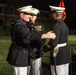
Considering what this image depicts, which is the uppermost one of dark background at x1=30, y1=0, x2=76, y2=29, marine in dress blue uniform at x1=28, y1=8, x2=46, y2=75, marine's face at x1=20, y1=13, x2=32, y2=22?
marine's face at x1=20, y1=13, x2=32, y2=22

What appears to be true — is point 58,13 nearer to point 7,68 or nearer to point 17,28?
point 17,28

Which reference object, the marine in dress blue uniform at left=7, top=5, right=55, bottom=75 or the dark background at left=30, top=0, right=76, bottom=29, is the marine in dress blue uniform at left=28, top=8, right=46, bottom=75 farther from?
the dark background at left=30, top=0, right=76, bottom=29

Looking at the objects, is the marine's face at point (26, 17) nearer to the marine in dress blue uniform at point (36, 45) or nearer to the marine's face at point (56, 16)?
the marine in dress blue uniform at point (36, 45)

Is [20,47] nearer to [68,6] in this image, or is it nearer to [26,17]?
[26,17]

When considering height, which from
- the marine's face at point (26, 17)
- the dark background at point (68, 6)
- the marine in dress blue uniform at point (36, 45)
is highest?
the marine's face at point (26, 17)

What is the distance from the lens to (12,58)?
5445 mm

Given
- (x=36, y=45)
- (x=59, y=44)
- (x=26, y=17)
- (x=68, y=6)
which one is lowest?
(x=68, y=6)

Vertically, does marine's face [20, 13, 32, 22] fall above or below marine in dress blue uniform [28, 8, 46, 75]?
above

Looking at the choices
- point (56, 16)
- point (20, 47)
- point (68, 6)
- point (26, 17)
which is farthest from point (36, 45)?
point (68, 6)

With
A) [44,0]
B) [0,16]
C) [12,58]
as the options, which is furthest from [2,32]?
[12,58]

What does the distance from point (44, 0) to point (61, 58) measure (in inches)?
2807

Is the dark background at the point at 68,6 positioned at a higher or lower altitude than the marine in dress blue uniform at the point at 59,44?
lower

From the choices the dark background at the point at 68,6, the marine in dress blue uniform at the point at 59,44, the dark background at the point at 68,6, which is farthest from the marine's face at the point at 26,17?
the dark background at the point at 68,6

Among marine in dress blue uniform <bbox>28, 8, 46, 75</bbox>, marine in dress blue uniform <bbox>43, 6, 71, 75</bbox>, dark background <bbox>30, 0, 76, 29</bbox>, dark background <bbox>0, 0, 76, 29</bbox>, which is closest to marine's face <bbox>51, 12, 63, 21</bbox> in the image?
marine in dress blue uniform <bbox>43, 6, 71, 75</bbox>
